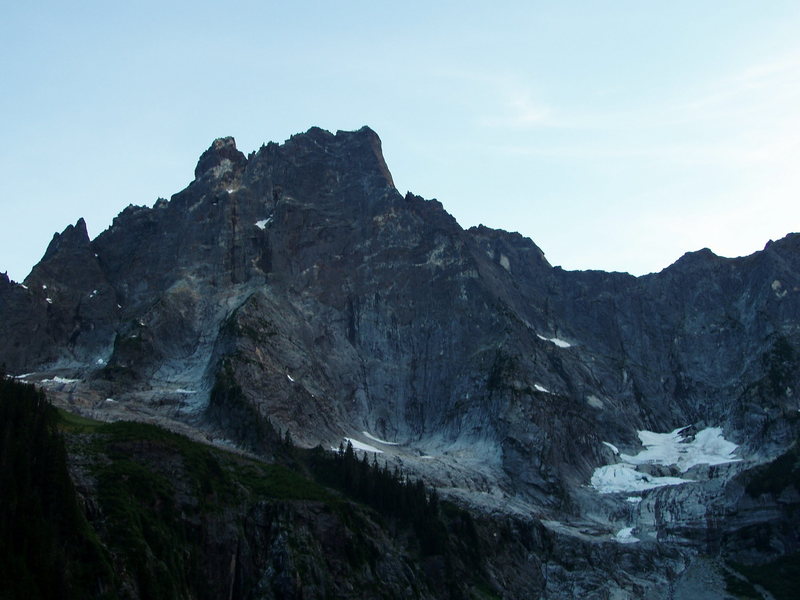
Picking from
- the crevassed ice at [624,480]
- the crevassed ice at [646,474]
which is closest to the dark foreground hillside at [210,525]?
the crevassed ice at [624,480]

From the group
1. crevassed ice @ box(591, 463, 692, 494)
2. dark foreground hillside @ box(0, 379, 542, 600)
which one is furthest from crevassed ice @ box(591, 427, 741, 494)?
dark foreground hillside @ box(0, 379, 542, 600)

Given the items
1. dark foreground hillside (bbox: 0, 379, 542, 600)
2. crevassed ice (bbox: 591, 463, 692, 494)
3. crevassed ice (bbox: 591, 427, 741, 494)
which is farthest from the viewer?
crevassed ice (bbox: 591, 427, 741, 494)

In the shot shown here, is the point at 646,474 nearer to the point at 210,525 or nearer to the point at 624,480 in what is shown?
the point at 624,480

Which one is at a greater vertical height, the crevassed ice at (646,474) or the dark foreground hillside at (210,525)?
the crevassed ice at (646,474)

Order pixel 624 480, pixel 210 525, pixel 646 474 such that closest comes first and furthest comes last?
pixel 210 525, pixel 624 480, pixel 646 474

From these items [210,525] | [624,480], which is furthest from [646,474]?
[210,525]

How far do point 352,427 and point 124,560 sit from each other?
99.9 m

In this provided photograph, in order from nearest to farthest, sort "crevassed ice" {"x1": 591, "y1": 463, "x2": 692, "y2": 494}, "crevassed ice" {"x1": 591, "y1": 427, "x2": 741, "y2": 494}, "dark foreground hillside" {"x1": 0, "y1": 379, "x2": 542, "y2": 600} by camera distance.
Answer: "dark foreground hillside" {"x1": 0, "y1": 379, "x2": 542, "y2": 600} → "crevassed ice" {"x1": 591, "y1": 463, "x2": 692, "y2": 494} → "crevassed ice" {"x1": 591, "y1": 427, "x2": 741, "y2": 494}

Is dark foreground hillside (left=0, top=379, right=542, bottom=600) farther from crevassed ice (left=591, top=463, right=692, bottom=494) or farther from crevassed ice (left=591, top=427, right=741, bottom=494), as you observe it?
crevassed ice (left=591, top=427, right=741, bottom=494)

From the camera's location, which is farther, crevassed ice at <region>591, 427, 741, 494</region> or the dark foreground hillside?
crevassed ice at <region>591, 427, 741, 494</region>

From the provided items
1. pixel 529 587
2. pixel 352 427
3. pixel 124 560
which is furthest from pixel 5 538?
pixel 352 427

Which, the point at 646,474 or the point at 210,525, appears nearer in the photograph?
the point at 210,525

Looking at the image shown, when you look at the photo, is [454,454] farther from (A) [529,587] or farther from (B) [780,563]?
(B) [780,563]

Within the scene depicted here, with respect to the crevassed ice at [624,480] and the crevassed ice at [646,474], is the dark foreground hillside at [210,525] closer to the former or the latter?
the crevassed ice at [624,480]
